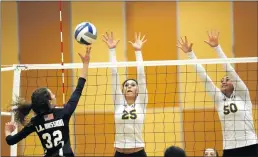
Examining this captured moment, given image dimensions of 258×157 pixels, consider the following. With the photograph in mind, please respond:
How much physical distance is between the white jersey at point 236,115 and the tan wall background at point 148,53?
2.97 m

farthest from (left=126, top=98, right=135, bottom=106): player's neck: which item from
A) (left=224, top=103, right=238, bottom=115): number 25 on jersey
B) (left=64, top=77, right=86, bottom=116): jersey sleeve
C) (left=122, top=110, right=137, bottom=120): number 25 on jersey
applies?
(left=64, top=77, right=86, bottom=116): jersey sleeve

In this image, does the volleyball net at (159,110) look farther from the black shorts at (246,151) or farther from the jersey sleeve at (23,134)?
the jersey sleeve at (23,134)

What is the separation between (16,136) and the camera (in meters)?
4.53

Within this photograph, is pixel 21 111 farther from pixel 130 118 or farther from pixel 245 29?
pixel 245 29

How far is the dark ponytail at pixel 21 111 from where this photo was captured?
185 inches

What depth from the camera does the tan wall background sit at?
30.1ft

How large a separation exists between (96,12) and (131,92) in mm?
3695

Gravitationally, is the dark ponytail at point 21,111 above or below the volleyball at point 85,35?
below

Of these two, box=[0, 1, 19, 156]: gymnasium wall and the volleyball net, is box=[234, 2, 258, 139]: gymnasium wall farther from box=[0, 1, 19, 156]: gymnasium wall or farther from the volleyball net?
box=[0, 1, 19, 156]: gymnasium wall

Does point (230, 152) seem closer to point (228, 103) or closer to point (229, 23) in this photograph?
point (228, 103)

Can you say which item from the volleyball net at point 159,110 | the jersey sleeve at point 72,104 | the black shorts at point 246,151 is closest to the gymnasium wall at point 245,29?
the volleyball net at point 159,110

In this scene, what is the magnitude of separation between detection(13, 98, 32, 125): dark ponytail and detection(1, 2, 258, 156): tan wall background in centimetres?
431

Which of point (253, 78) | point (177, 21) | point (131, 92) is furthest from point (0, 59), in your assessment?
point (253, 78)

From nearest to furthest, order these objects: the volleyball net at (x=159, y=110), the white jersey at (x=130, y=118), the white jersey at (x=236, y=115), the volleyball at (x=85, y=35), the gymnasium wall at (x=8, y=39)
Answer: the volleyball at (x=85, y=35)
the white jersey at (x=130, y=118)
the white jersey at (x=236, y=115)
the volleyball net at (x=159, y=110)
the gymnasium wall at (x=8, y=39)
